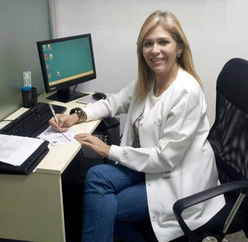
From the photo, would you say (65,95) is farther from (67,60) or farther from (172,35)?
(172,35)

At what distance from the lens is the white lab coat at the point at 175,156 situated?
126 cm

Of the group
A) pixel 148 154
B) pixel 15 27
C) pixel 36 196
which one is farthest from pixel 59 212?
pixel 15 27

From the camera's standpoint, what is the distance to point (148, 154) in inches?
51.4

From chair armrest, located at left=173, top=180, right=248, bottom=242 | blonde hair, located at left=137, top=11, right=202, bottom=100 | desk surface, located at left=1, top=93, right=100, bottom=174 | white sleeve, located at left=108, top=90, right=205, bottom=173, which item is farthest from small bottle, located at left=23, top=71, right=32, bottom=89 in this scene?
chair armrest, located at left=173, top=180, right=248, bottom=242

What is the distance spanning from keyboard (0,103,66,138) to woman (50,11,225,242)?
0.72ft

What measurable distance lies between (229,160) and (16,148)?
918 mm

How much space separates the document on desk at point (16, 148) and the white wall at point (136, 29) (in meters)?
1.04

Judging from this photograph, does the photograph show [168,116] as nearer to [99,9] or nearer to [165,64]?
[165,64]

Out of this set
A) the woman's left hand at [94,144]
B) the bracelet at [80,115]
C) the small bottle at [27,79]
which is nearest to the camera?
the woman's left hand at [94,144]

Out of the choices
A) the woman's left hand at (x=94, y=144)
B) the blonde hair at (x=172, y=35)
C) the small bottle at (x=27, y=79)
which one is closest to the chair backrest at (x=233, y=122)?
the blonde hair at (x=172, y=35)

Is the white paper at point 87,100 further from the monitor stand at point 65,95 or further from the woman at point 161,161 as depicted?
the woman at point 161,161

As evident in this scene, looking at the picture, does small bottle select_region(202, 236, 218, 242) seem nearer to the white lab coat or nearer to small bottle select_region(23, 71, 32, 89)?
the white lab coat

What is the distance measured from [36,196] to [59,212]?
0.11 meters

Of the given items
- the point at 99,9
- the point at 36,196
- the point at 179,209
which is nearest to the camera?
the point at 179,209
